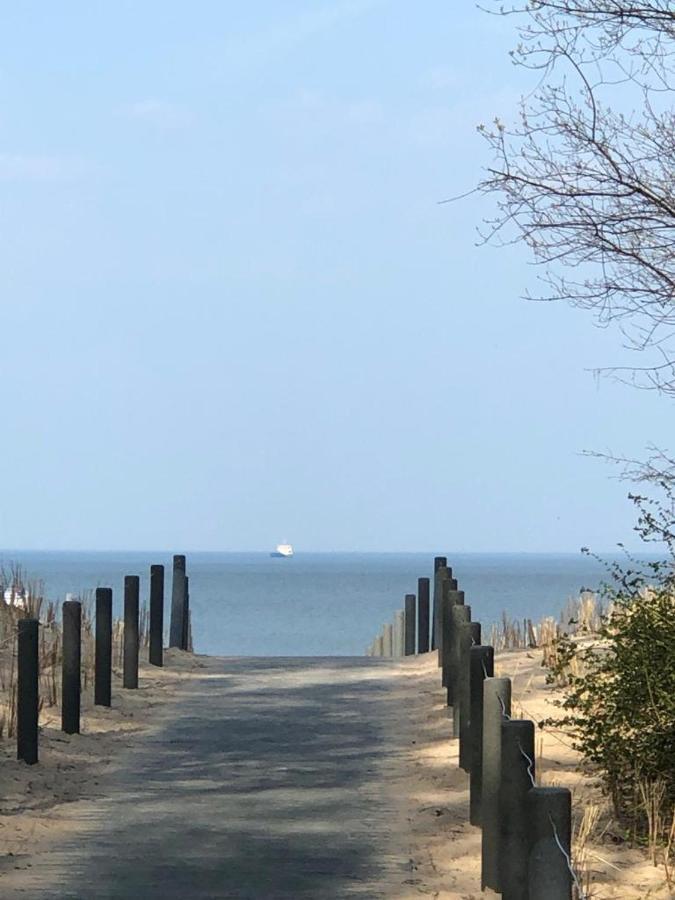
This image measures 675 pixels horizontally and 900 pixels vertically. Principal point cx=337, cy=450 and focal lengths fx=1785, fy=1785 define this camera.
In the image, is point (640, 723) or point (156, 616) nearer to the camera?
point (640, 723)

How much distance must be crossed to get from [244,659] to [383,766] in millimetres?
9538

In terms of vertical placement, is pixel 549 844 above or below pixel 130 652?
below

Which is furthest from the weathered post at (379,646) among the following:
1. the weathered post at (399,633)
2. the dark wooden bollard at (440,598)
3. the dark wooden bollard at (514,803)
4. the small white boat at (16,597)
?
the dark wooden bollard at (514,803)

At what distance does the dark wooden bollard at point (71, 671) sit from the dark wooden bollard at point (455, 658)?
3164mm

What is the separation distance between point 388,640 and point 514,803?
23988 millimetres

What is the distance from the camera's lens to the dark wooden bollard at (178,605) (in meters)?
23.6

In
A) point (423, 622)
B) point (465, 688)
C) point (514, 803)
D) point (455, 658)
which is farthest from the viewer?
point (423, 622)

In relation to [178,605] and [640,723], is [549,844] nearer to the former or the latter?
[640,723]

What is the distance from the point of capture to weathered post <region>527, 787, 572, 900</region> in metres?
6.32

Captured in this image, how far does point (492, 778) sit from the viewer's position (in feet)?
29.6

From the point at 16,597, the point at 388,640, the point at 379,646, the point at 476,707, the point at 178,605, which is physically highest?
the point at 16,597

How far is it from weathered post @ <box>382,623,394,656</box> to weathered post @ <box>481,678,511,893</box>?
21.4m

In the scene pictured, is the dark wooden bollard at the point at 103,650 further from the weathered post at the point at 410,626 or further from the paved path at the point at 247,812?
the weathered post at the point at 410,626

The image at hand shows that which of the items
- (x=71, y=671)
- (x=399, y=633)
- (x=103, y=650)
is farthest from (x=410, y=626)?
(x=71, y=671)
